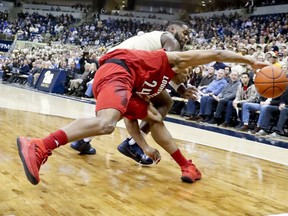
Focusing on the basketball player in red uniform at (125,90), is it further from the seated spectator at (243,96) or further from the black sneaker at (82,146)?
the seated spectator at (243,96)

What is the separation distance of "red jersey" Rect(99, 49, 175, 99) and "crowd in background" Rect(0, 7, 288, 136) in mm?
2747

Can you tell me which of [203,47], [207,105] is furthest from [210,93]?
[203,47]

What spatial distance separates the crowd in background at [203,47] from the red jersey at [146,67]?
2747 mm

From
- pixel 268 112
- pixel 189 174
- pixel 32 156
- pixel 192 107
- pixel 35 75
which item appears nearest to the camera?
pixel 32 156

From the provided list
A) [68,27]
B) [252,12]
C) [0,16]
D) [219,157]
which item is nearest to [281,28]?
[252,12]

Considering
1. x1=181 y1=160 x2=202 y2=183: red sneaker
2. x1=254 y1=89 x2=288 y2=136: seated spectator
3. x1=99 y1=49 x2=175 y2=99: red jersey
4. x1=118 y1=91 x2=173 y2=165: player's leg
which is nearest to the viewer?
x1=99 y1=49 x2=175 y2=99: red jersey

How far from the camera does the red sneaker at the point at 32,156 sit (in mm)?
2170

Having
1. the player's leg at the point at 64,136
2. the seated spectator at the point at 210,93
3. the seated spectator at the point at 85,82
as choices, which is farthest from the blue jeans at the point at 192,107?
the player's leg at the point at 64,136

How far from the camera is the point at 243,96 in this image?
7379mm

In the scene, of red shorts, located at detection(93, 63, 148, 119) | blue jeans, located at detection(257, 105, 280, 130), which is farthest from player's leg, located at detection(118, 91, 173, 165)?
blue jeans, located at detection(257, 105, 280, 130)

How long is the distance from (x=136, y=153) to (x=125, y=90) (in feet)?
3.97

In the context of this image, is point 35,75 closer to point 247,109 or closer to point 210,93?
point 210,93

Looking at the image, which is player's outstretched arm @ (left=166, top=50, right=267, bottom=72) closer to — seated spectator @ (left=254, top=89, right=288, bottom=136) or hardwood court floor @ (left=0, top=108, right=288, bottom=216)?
hardwood court floor @ (left=0, top=108, right=288, bottom=216)

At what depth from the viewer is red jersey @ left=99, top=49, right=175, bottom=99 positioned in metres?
2.74
